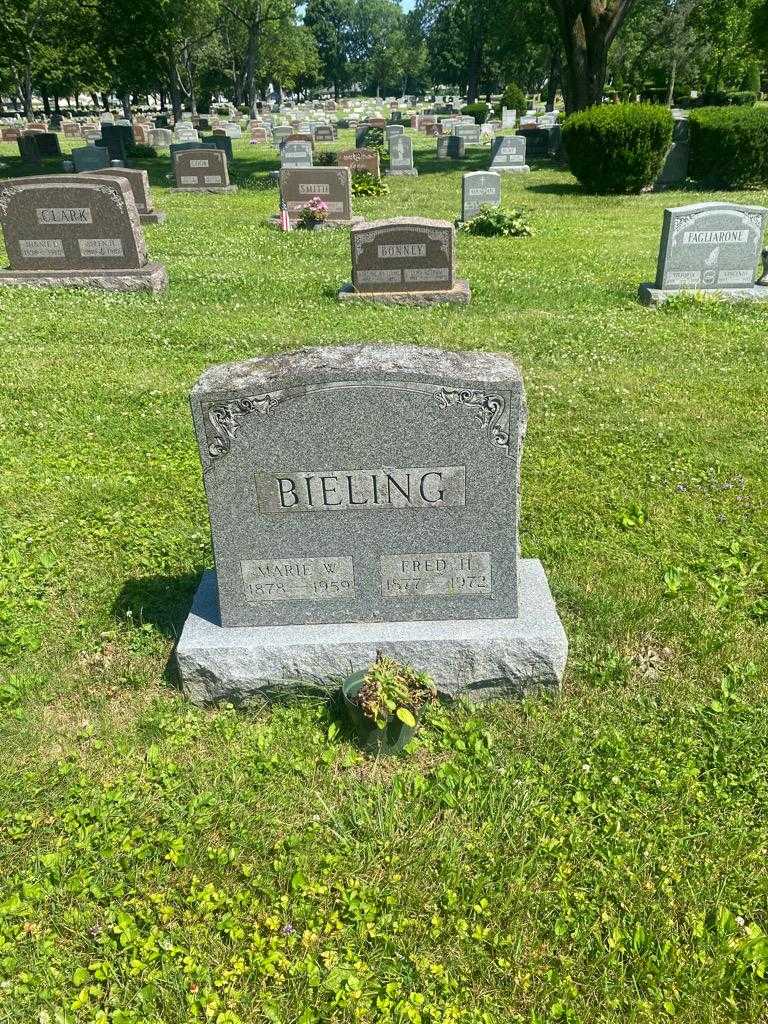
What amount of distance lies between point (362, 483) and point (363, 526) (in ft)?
0.74

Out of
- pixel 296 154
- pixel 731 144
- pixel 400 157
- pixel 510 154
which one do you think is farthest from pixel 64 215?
pixel 510 154

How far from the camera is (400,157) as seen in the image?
26203 millimetres

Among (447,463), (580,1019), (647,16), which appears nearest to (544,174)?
(447,463)

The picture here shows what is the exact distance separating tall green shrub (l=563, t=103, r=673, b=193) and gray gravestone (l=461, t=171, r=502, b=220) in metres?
4.60

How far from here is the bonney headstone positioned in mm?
3379

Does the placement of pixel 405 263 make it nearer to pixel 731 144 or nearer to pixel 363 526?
pixel 363 526

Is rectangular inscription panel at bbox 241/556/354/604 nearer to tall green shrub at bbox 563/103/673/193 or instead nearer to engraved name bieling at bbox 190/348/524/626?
engraved name bieling at bbox 190/348/524/626

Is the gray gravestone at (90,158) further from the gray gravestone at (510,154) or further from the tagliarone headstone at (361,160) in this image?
the gray gravestone at (510,154)

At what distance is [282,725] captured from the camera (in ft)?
12.3

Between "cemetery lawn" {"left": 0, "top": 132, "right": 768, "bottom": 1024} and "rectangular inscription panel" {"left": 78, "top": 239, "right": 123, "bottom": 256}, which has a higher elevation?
"rectangular inscription panel" {"left": 78, "top": 239, "right": 123, "bottom": 256}

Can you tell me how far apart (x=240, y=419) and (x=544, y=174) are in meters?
24.9

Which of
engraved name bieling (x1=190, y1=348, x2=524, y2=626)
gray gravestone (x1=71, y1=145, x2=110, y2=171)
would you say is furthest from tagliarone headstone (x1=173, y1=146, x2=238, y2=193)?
engraved name bieling (x1=190, y1=348, x2=524, y2=626)

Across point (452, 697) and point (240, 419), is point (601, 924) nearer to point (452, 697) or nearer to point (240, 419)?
point (452, 697)

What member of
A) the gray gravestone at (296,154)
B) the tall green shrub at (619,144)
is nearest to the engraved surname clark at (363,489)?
the tall green shrub at (619,144)
